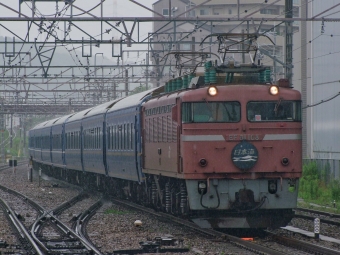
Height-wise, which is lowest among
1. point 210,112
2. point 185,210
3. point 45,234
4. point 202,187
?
point 45,234

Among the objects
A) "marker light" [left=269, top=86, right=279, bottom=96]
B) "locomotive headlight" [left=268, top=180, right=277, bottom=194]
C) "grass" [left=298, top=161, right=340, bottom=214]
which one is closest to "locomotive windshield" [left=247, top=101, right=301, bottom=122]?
"marker light" [left=269, top=86, right=279, bottom=96]

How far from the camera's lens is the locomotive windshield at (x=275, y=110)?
594 inches

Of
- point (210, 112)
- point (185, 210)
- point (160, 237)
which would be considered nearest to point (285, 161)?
point (210, 112)

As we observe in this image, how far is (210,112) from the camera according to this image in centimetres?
1498

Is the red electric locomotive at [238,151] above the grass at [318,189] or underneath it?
above

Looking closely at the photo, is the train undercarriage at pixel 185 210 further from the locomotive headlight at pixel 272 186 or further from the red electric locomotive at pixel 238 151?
the locomotive headlight at pixel 272 186

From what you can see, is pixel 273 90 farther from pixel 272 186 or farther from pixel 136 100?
pixel 136 100

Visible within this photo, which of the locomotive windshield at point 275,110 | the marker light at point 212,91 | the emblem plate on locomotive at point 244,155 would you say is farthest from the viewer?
the locomotive windshield at point 275,110

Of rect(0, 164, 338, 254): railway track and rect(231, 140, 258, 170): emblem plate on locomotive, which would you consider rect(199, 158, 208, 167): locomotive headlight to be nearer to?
rect(231, 140, 258, 170): emblem plate on locomotive

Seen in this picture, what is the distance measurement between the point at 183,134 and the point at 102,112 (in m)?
13.1

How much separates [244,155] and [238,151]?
13 centimetres

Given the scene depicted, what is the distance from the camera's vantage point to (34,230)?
55.0ft

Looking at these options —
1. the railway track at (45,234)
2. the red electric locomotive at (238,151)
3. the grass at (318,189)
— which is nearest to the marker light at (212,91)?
the red electric locomotive at (238,151)

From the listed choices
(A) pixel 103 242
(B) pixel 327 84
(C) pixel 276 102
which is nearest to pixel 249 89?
(C) pixel 276 102
